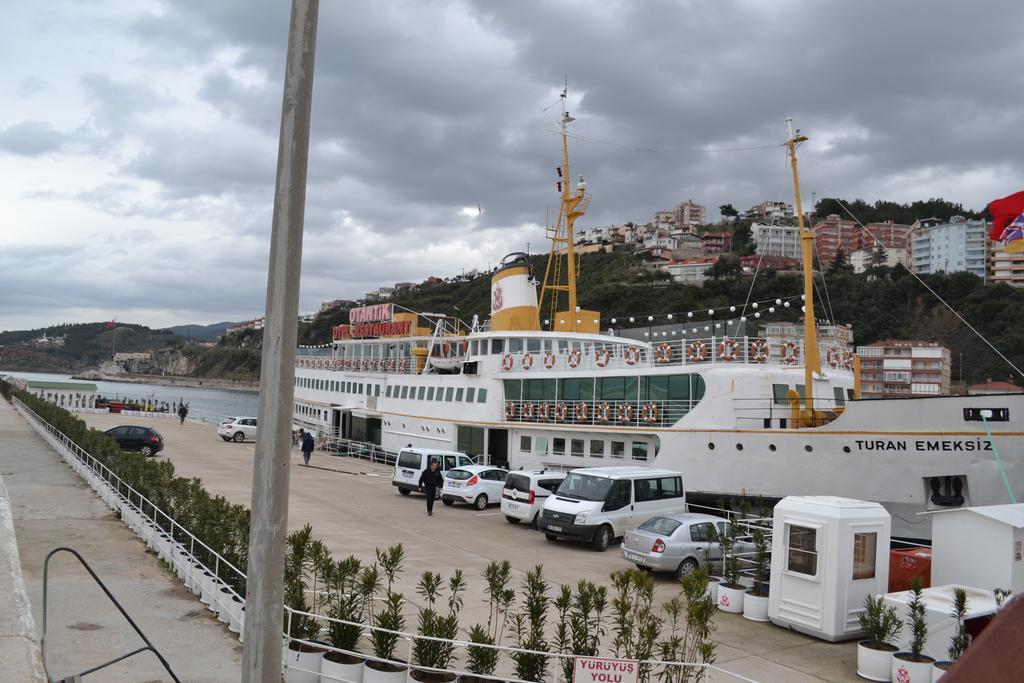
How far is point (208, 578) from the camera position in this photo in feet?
31.3

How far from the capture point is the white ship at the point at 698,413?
52.7ft

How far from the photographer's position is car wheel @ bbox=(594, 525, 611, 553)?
15508 mm

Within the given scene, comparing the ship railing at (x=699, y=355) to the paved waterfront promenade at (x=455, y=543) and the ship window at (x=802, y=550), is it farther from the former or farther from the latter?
the ship window at (x=802, y=550)

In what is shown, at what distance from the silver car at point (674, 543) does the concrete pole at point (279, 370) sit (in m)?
9.52

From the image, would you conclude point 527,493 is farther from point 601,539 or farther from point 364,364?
point 364,364

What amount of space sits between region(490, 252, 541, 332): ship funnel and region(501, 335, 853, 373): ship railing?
4.12 m

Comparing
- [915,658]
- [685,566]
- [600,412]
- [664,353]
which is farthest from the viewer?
[600,412]

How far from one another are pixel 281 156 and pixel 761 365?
1821 cm

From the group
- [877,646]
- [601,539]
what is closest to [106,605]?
[877,646]

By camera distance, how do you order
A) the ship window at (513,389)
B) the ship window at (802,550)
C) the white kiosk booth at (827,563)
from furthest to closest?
the ship window at (513,389) < the ship window at (802,550) < the white kiosk booth at (827,563)

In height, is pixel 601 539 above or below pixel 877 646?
below

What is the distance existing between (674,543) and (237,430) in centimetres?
3072

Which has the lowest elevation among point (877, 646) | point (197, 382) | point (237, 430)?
point (197, 382)

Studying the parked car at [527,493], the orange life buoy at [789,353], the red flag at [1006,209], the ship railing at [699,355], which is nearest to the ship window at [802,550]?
the red flag at [1006,209]
